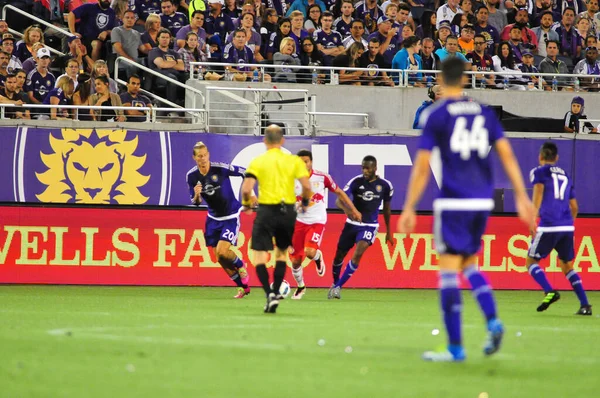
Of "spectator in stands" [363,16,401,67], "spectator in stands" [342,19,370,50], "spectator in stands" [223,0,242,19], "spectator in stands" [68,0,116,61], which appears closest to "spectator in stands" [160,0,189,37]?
"spectator in stands" [223,0,242,19]

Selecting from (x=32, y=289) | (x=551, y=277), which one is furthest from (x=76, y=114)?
(x=551, y=277)

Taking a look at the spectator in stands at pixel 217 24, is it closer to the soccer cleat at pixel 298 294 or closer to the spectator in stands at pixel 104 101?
the spectator in stands at pixel 104 101

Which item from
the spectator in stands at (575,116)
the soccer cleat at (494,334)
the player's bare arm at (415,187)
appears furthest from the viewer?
the spectator in stands at (575,116)

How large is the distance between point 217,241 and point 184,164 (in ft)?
16.1

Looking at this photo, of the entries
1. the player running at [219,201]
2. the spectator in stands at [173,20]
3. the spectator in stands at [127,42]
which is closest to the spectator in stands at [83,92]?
the spectator in stands at [127,42]

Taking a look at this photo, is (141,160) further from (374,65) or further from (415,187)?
(415,187)

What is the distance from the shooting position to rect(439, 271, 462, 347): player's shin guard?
8109 mm

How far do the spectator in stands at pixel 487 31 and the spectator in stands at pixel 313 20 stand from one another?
3950 mm

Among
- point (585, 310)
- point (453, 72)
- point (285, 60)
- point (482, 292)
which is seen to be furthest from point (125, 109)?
point (482, 292)

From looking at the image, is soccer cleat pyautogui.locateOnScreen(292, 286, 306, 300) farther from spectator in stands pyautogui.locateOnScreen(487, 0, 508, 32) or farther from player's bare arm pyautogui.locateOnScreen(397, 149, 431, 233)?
spectator in stands pyautogui.locateOnScreen(487, 0, 508, 32)

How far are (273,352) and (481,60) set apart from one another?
17.8 meters

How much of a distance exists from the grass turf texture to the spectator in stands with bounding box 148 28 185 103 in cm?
889

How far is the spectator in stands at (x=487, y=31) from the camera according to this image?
2652cm

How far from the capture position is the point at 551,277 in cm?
2119
